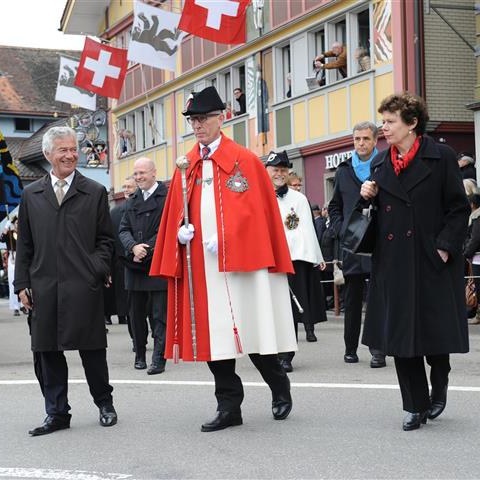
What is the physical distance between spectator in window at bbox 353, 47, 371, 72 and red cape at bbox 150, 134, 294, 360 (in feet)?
58.0

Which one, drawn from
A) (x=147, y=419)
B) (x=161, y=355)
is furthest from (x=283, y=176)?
(x=147, y=419)

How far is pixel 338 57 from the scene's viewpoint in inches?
1009

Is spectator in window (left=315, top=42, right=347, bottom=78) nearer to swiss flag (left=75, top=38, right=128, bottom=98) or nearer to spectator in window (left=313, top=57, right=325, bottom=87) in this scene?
spectator in window (left=313, top=57, right=325, bottom=87)

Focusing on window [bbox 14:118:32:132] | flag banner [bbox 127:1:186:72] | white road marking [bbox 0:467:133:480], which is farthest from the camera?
window [bbox 14:118:32:132]

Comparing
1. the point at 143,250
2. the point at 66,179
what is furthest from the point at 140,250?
the point at 66,179

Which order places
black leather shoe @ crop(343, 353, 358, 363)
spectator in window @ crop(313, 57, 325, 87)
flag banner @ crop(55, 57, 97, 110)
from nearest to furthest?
black leather shoe @ crop(343, 353, 358, 363) → spectator in window @ crop(313, 57, 325, 87) → flag banner @ crop(55, 57, 97, 110)

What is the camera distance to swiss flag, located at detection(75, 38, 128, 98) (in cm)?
2850

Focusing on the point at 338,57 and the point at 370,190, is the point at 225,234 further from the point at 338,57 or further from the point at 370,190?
the point at 338,57

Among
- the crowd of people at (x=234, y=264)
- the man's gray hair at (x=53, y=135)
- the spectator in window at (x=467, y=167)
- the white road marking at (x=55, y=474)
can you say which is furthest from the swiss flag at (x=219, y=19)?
the white road marking at (x=55, y=474)

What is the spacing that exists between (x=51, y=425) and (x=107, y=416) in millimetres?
367

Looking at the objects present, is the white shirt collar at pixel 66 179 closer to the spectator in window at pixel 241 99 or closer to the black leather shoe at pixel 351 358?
the black leather shoe at pixel 351 358

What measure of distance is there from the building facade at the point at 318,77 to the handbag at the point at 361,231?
582 inches

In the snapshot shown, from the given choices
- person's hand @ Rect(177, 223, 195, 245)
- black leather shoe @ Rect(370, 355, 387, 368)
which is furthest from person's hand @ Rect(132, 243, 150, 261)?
person's hand @ Rect(177, 223, 195, 245)

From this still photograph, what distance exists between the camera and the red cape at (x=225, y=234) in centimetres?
714
